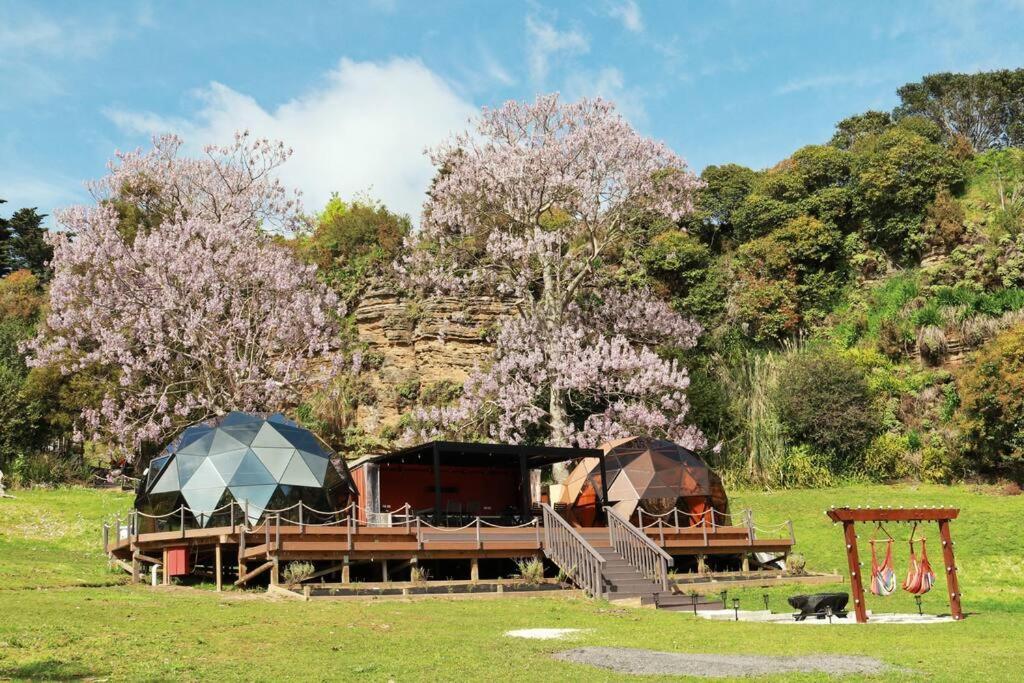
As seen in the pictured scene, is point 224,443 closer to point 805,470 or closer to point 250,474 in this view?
point 250,474

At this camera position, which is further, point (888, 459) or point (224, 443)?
point (888, 459)

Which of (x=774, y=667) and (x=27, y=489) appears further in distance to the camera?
(x=27, y=489)

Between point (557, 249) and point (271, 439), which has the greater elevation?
point (557, 249)

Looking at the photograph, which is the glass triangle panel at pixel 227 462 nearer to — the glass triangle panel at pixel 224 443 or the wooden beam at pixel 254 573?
the glass triangle panel at pixel 224 443

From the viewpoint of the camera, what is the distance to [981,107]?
5412 cm

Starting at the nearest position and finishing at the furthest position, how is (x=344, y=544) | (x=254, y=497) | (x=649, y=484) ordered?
1. (x=344, y=544)
2. (x=254, y=497)
3. (x=649, y=484)

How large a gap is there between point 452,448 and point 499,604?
529cm

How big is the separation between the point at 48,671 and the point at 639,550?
13537 mm

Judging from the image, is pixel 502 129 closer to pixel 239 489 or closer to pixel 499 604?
pixel 239 489

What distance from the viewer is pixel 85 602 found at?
14648mm

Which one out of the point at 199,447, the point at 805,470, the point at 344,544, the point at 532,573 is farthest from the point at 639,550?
the point at 805,470

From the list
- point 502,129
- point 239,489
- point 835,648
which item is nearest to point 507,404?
point 502,129

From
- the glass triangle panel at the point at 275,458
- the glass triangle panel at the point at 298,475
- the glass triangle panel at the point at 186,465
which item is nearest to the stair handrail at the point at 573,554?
the glass triangle panel at the point at 298,475

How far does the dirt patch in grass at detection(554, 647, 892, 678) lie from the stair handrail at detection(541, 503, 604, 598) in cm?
704
